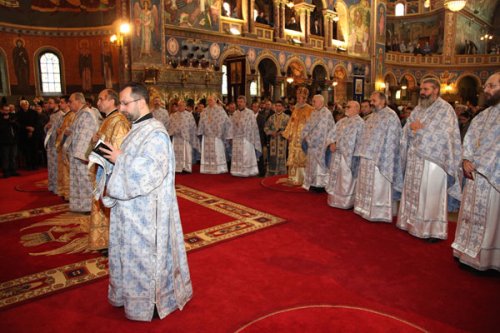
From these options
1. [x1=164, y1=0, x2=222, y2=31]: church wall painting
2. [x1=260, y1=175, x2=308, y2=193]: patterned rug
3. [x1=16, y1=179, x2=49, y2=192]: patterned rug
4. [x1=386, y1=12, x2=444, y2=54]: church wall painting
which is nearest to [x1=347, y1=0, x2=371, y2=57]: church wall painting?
[x1=386, y1=12, x2=444, y2=54]: church wall painting

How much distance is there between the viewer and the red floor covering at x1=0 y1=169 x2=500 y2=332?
2.95 meters

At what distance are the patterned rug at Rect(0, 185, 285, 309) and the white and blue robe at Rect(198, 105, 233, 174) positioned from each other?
2077 mm

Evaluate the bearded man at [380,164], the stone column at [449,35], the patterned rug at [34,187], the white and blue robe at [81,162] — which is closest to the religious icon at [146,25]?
the patterned rug at [34,187]

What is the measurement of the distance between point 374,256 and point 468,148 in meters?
1.47

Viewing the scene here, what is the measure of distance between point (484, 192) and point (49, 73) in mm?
21391

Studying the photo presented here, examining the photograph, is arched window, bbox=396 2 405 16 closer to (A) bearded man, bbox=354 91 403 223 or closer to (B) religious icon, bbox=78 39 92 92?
(B) religious icon, bbox=78 39 92 92

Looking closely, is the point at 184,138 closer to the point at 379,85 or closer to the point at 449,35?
the point at 379,85

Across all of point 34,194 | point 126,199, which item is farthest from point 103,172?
point 34,194

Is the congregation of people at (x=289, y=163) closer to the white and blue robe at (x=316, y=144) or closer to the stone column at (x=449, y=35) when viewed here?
the white and blue robe at (x=316, y=144)

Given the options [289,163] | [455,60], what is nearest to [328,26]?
[455,60]

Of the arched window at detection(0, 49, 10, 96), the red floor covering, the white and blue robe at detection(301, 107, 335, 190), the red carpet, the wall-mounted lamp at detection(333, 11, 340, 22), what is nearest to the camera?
the red carpet

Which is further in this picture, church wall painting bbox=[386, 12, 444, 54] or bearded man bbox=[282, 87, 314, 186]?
church wall painting bbox=[386, 12, 444, 54]

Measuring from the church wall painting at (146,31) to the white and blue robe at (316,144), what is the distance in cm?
844

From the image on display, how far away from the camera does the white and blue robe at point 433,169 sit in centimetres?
447
